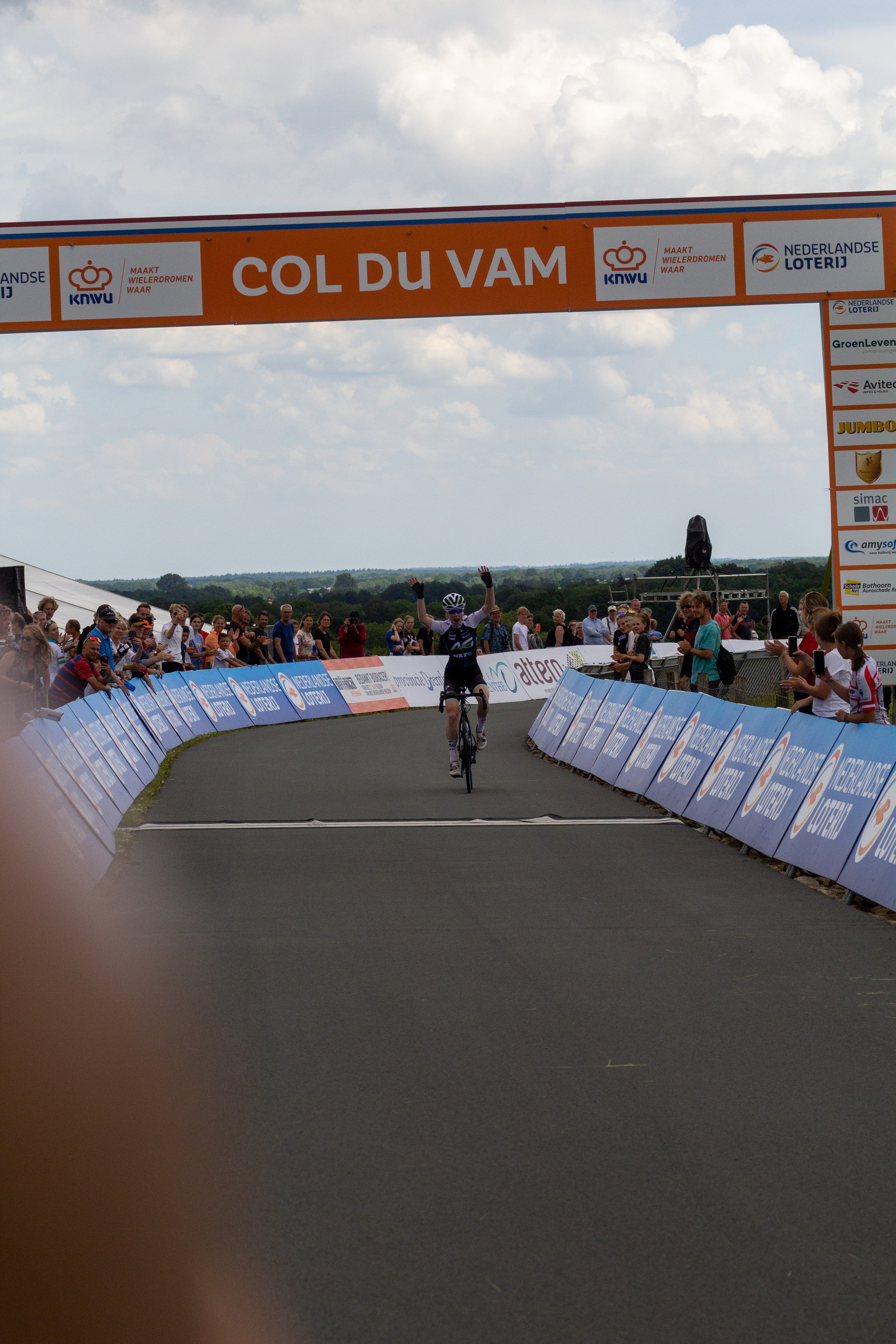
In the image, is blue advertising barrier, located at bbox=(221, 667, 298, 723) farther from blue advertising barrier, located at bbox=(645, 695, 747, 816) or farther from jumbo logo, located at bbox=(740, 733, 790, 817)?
jumbo logo, located at bbox=(740, 733, 790, 817)

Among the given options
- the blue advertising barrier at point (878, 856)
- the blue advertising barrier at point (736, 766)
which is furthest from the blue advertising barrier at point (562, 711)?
the blue advertising barrier at point (878, 856)

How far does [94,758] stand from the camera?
1180cm

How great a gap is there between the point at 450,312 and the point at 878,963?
1120 centimetres

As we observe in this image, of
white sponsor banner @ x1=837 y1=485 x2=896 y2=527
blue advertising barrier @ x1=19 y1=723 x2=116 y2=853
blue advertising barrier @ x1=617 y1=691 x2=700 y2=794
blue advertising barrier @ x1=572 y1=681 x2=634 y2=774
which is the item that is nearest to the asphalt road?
blue advertising barrier @ x1=19 y1=723 x2=116 y2=853

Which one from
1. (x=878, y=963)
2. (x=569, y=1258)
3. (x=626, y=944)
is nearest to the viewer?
(x=569, y=1258)

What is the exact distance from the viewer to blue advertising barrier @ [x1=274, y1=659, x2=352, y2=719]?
26203 mm

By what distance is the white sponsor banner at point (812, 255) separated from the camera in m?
16.2

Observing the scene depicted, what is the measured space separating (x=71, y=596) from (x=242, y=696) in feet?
48.3

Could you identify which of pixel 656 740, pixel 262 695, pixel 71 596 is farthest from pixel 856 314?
pixel 71 596

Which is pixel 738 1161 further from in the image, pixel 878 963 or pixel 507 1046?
pixel 878 963

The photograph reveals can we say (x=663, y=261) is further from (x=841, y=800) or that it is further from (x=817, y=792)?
(x=841, y=800)

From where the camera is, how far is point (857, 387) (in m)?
16.0

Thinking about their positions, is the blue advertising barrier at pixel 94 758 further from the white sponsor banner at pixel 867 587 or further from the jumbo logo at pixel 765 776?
the white sponsor banner at pixel 867 587

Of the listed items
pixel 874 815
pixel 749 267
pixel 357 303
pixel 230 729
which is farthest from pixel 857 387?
pixel 230 729
